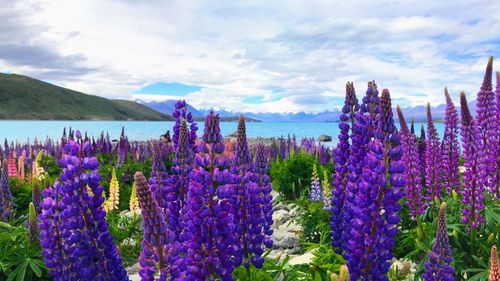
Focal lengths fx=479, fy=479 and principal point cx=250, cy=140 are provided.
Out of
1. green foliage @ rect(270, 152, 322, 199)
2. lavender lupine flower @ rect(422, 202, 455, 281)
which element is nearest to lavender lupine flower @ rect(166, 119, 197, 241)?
lavender lupine flower @ rect(422, 202, 455, 281)

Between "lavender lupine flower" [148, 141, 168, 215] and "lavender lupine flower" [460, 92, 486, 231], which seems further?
"lavender lupine flower" [460, 92, 486, 231]

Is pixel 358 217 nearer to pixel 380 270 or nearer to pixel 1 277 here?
pixel 380 270

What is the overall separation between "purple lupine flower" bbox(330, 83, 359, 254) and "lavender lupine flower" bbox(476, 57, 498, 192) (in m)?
2.17

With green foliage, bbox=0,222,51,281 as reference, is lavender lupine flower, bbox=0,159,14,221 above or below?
above

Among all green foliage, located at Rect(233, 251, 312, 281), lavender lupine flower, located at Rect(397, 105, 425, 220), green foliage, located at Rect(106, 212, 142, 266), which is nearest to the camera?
green foliage, located at Rect(233, 251, 312, 281)

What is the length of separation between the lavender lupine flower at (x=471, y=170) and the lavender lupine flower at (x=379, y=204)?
8.22ft

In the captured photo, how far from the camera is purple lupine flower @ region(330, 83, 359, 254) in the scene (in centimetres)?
441

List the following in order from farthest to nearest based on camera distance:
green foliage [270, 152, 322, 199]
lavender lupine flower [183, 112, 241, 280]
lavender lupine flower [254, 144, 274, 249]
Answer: green foliage [270, 152, 322, 199]
lavender lupine flower [254, 144, 274, 249]
lavender lupine flower [183, 112, 241, 280]

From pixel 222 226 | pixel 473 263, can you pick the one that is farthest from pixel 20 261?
pixel 473 263

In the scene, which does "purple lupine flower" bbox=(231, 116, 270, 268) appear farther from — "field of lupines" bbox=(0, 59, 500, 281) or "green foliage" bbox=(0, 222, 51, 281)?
"green foliage" bbox=(0, 222, 51, 281)

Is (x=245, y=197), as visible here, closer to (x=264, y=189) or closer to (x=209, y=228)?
(x=264, y=189)

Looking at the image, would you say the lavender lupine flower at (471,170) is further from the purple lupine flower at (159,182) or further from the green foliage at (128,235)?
the green foliage at (128,235)

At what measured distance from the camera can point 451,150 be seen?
6715mm

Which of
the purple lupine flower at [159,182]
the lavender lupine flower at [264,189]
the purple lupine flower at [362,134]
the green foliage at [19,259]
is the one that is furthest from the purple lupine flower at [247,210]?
the green foliage at [19,259]
